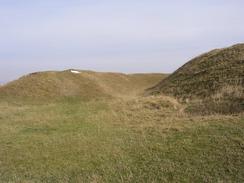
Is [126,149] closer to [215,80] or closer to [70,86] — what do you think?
[215,80]

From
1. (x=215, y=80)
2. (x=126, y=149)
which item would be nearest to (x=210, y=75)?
(x=215, y=80)

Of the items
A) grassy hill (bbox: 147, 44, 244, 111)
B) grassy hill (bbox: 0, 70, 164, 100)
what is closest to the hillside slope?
grassy hill (bbox: 147, 44, 244, 111)

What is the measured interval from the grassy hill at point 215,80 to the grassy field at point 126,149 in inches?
155

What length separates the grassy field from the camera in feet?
37.7

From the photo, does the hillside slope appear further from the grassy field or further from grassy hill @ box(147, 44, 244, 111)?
the grassy field

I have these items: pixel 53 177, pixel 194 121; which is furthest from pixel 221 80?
pixel 53 177

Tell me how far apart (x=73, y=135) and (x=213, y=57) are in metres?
18.4

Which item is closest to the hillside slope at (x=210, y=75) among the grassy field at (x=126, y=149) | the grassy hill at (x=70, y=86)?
the grassy field at (x=126, y=149)

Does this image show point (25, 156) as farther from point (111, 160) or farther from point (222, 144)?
point (222, 144)

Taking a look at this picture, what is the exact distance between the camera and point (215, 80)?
26766mm

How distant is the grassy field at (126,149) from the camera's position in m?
11.5

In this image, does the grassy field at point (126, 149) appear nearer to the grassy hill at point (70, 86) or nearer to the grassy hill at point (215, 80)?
the grassy hill at point (215, 80)

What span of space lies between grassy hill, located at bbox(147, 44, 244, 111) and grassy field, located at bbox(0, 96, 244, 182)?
3937mm

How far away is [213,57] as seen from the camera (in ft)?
105
